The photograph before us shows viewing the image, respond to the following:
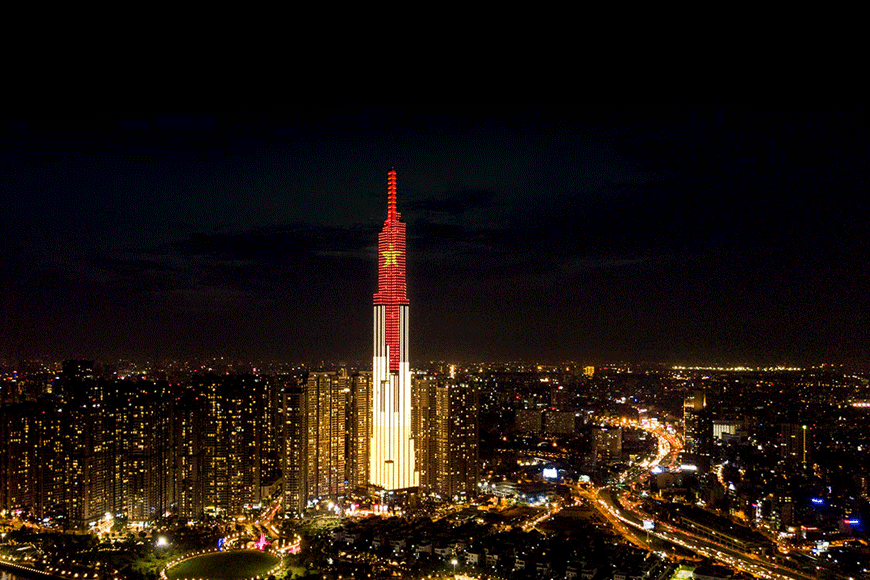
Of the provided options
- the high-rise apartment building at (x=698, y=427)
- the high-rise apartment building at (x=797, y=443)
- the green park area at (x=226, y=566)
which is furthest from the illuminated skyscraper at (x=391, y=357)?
the high-rise apartment building at (x=797, y=443)

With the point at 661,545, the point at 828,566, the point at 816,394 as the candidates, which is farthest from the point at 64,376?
the point at 816,394

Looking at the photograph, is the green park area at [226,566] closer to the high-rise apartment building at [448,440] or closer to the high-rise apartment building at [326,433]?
the high-rise apartment building at [326,433]

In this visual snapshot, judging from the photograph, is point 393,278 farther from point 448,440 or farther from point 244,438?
point 244,438

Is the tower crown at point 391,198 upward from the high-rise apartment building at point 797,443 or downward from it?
upward

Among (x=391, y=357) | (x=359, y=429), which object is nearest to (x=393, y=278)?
(x=391, y=357)

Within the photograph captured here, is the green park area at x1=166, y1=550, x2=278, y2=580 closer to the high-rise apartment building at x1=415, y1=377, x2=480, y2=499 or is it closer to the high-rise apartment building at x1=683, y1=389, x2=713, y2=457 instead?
the high-rise apartment building at x1=415, y1=377, x2=480, y2=499

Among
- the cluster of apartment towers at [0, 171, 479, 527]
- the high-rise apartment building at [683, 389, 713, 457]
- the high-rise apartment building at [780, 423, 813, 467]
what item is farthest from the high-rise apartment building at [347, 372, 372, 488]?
the high-rise apartment building at [780, 423, 813, 467]

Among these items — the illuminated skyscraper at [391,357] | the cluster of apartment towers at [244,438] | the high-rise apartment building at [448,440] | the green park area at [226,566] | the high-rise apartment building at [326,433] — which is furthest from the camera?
the high-rise apartment building at [448,440]

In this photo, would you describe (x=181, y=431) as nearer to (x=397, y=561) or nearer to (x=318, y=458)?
(x=318, y=458)
